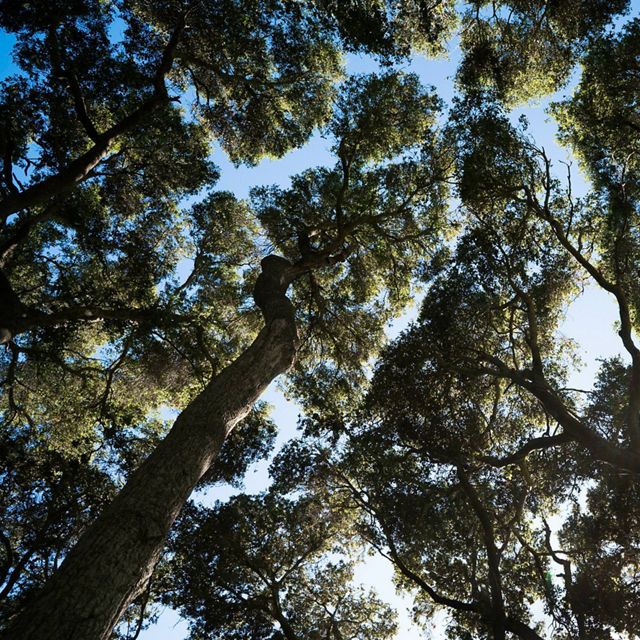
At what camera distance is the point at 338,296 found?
16.1 metres

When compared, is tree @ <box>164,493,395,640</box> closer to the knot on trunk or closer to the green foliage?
the knot on trunk

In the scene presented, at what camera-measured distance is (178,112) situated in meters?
14.6

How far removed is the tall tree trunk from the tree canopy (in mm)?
2405

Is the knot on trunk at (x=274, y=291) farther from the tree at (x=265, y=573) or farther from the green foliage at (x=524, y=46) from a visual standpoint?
the green foliage at (x=524, y=46)

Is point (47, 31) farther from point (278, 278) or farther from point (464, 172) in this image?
point (464, 172)

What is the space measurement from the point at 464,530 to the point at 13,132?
15.8 metres

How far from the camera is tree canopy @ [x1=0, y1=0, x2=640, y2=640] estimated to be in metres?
11.1

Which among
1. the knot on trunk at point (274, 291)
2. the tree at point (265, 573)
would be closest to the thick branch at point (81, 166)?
the knot on trunk at point (274, 291)

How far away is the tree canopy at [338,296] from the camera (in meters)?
11.1

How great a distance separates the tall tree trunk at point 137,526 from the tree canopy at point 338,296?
240 cm

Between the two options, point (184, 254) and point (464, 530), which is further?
point (184, 254)

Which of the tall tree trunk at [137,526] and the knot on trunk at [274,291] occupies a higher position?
the knot on trunk at [274,291]

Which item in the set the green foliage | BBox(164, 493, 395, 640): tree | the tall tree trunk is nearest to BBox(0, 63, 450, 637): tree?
the tall tree trunk

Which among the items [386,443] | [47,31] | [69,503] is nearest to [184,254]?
[47,31]
